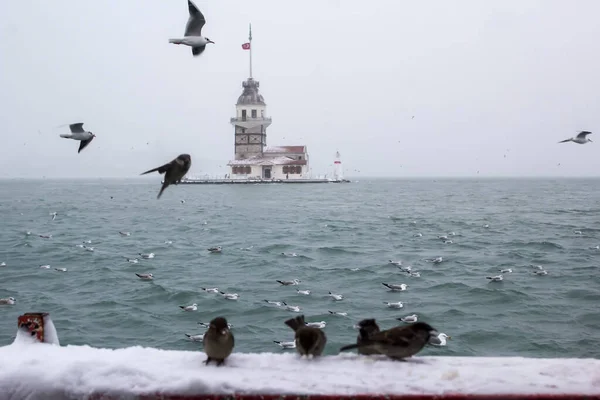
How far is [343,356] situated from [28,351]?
5.48 ft

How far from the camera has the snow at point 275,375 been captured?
251 centimetres

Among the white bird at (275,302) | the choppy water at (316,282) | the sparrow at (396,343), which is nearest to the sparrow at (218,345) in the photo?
the sparrow at (396,343)

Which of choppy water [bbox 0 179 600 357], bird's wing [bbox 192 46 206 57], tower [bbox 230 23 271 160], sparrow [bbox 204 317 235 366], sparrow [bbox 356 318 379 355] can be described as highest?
tower [bbox 230 23 271 160]

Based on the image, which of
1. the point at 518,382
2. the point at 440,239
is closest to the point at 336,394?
the point at 518,382

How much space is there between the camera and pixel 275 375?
8.79ft

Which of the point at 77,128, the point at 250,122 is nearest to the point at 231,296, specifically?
the point at 77,128

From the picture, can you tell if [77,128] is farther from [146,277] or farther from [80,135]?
[146,277]

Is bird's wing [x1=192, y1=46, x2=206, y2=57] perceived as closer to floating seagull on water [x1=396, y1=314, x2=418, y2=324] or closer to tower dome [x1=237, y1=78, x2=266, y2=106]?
floating seagull on water [x1=396, y1=314, x2=418, y2=324]

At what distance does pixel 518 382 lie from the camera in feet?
8.25

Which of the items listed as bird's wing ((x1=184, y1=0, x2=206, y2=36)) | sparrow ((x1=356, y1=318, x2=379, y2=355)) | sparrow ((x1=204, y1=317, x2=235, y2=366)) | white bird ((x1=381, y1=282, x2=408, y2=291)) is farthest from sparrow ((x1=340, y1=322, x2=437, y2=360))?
white bird ((x1=381, y1=282, x2=408, y2=291))

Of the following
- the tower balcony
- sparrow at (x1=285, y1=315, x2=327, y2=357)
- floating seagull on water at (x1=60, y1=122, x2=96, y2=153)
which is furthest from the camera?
the tower balcony

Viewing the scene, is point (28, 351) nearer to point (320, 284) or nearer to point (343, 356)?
point (343, 356)

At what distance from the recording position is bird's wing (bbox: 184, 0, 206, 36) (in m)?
7.48

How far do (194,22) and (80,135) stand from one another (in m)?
2.14
